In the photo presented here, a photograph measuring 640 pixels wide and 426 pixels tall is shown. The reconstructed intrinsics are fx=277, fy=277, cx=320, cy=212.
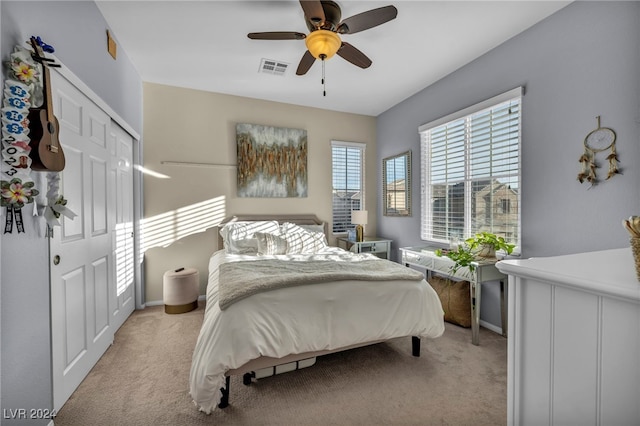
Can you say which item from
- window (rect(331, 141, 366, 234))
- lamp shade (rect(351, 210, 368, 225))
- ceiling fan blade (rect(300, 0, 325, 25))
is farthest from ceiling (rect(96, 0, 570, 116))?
lamp shade (rect(351, 210, 368, 225))

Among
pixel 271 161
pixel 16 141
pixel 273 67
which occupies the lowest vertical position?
pixel 16 141

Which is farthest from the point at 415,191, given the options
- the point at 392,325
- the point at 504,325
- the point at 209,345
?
the point at 209,345

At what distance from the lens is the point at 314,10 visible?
1771 mm

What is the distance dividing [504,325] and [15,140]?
370cm

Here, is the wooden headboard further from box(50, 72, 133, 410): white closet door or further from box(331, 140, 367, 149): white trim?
box(50, 72, 133, 410): white closet door

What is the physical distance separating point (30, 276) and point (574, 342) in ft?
7.37

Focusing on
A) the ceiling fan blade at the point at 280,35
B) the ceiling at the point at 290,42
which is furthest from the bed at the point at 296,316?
the ceiling at the point at 290,42

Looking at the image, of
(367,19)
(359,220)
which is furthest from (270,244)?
(367,19)

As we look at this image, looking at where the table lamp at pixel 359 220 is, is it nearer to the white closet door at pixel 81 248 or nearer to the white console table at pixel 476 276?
the white console table at pixel 476 276

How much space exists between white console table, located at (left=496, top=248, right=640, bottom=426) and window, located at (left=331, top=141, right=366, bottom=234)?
373 cm

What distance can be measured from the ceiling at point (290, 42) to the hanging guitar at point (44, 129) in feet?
3.70

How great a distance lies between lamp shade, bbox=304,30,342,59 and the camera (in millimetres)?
1988

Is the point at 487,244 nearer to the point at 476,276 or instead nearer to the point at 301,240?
the point at 476,276

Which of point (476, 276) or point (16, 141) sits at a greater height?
point (16, 141)
